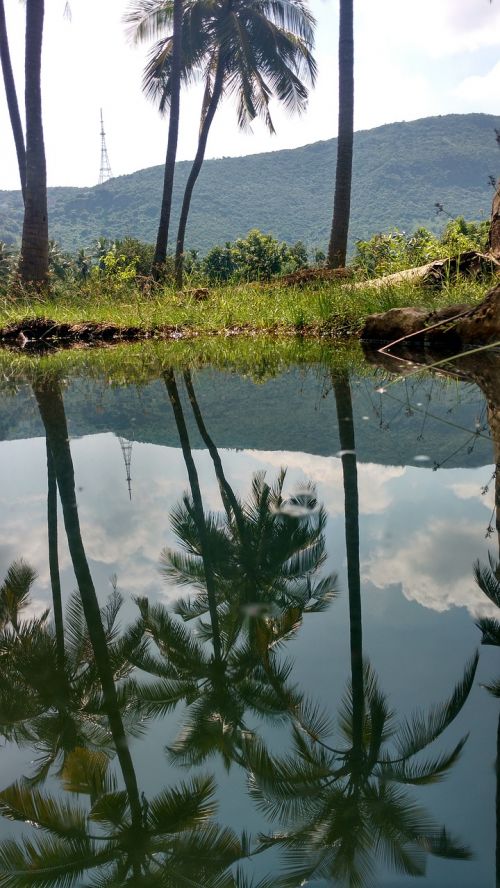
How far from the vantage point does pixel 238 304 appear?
30.5ft

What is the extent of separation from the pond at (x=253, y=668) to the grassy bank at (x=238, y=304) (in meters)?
4.42

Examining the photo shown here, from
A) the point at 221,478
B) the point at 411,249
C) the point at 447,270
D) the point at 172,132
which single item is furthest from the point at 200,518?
the point at 172,132

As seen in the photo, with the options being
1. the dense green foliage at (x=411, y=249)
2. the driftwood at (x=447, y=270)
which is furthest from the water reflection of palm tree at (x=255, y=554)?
the dense green foliage at (x=411, y=249)

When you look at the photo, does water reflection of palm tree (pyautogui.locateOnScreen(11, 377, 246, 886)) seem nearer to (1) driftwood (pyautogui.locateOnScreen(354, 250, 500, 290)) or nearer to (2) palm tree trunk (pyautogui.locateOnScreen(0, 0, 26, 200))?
(1) driftwood (pyautogui.locateOnScreen(354, 250, 500, 290))

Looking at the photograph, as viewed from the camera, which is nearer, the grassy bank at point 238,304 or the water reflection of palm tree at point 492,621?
the water reflection of palm tree at point 492,621

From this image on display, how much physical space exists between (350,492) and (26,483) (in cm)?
107

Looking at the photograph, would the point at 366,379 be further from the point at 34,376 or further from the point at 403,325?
the point at 34,376

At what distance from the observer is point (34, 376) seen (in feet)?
17.7

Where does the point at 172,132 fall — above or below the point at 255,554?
above

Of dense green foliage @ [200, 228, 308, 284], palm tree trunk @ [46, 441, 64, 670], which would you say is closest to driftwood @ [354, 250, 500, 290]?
palm tree trunk @ [46, 441, 64, 670]

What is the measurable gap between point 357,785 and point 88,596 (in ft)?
2.30

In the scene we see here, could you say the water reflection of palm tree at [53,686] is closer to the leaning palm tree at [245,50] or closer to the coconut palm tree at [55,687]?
the coconut palm tree at [55,687]

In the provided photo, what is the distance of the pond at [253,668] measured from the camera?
0.74 metres

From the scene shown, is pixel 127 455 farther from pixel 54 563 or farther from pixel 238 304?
pixel 238 304
